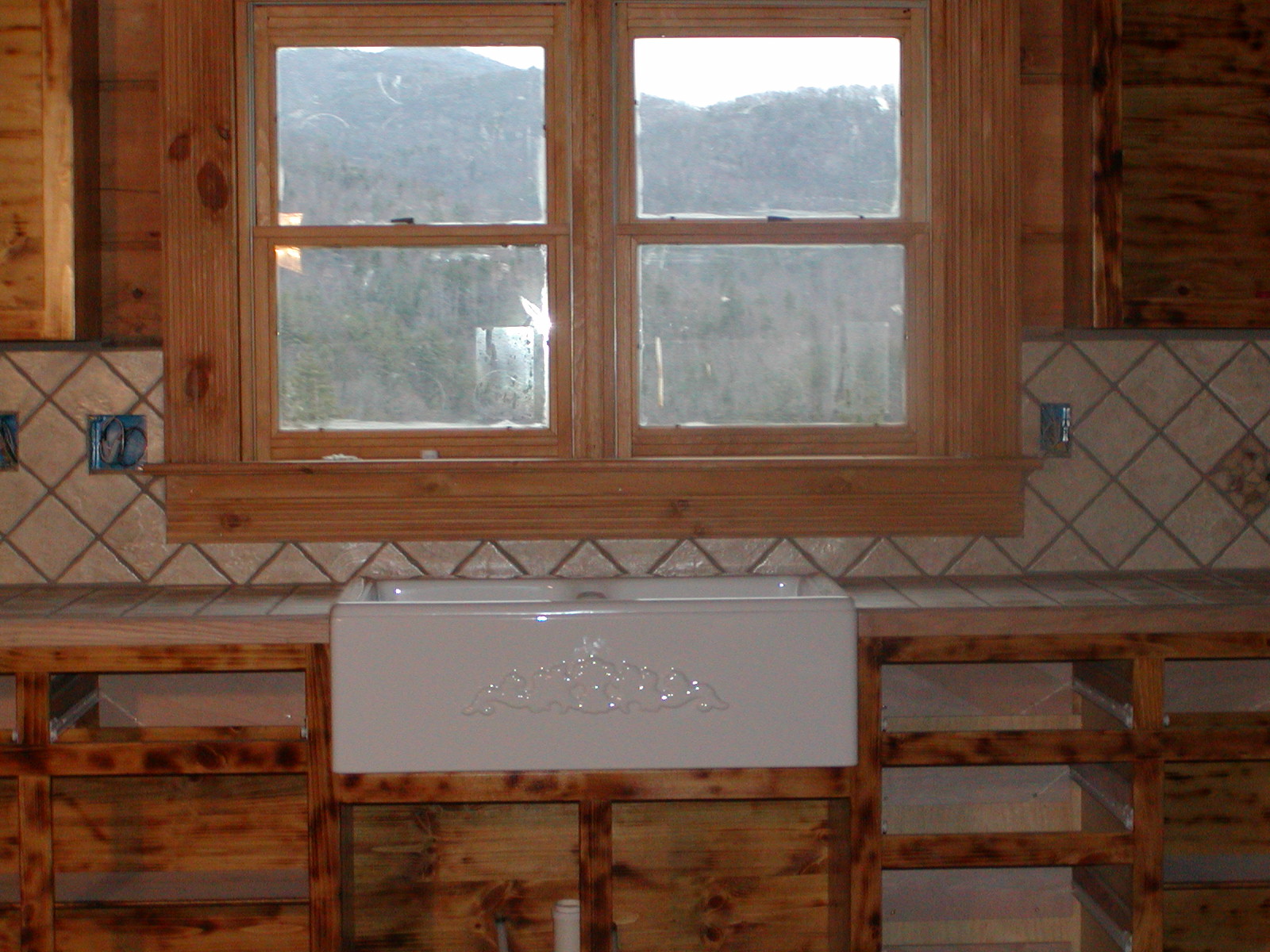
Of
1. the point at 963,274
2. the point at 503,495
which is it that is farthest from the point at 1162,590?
the point at 503,495

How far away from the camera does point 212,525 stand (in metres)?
2.50

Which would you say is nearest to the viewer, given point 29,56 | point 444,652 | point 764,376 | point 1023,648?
point 444,652

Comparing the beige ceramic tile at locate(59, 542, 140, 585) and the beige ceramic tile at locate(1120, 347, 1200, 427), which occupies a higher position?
the beige ceramic tile at locate(1120, 347, 1200, 427)

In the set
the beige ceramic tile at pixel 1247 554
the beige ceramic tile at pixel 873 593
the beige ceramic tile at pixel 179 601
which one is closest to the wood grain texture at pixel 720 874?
the beige ceramic tile at pixel 873 593

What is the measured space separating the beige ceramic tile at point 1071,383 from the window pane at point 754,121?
570mm

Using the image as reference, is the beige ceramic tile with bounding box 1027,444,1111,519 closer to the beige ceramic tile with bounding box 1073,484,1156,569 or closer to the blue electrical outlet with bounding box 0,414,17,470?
the beige ceramic tile with bounding box 1073,484,1156,569

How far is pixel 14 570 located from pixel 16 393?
0.36 m

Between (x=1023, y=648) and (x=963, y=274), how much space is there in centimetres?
84

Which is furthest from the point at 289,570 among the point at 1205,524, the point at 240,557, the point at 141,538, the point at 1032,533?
the point at 1205,524

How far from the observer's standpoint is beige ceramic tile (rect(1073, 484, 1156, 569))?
2600 millimetres

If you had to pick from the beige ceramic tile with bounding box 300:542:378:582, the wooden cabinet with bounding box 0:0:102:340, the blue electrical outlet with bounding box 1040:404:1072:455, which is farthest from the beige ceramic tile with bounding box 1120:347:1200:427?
the wooden cabinet with bounding box 0:0:102:340

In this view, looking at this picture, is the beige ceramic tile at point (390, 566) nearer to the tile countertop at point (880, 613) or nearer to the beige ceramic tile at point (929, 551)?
the tile countertop at point (880, 613)

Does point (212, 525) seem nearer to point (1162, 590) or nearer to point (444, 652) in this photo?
point (444, 652)

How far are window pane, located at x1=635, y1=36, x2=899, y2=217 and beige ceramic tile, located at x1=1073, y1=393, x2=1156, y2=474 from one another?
71 cm
